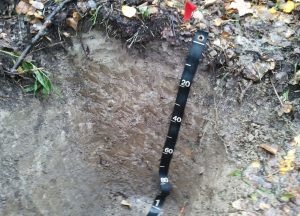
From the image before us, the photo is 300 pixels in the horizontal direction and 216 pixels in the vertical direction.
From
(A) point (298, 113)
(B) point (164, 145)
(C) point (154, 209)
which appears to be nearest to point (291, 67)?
(A) point (298, 113)

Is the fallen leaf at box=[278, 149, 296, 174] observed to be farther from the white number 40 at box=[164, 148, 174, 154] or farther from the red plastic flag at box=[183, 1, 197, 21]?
the red plastic flag at box=[183, 1, 197, 21]

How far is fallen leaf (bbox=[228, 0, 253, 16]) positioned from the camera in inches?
103

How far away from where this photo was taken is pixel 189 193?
8.86ft

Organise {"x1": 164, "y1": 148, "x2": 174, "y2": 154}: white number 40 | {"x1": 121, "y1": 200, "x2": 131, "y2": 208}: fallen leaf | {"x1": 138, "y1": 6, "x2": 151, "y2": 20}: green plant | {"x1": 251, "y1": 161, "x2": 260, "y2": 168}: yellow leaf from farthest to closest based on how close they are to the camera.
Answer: {"x1": 121, "y1": 200, "x2": 131, "y2": 208}: fallen leaf → {"x1": 164, "y1": 148, "x2": 174, "y2": 154}: white number 40 → {"x1": 138, "y1": 6, "x2": 151, "y2": 20}: green plant → {"x1": 251, "y1": 161, "x2": 260, "y2": 168}: yellow leaf

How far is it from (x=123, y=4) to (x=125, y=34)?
0.69 feet

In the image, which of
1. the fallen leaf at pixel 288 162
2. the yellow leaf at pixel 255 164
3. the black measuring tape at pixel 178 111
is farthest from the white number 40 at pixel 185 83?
the fallen leaf at pixel 288 162

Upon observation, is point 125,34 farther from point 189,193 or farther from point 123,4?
point 189,193

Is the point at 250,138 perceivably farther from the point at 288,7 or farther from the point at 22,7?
the point at 22,7

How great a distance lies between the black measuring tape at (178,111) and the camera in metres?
2.56

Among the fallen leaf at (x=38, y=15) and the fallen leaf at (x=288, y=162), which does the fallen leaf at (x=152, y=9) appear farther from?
the fallen leaf at (x=288, y=162)

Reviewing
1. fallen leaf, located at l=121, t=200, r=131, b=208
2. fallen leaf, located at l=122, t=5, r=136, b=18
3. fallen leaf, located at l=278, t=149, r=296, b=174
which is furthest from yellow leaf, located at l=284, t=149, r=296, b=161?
fallen leaf, located at l=122, t=5, r=136, b=18

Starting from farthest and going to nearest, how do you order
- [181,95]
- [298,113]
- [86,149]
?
[86,149], [181,95], [298,113]

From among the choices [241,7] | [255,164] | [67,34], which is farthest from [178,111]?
[67,34]

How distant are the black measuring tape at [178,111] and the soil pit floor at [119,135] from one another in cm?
4
